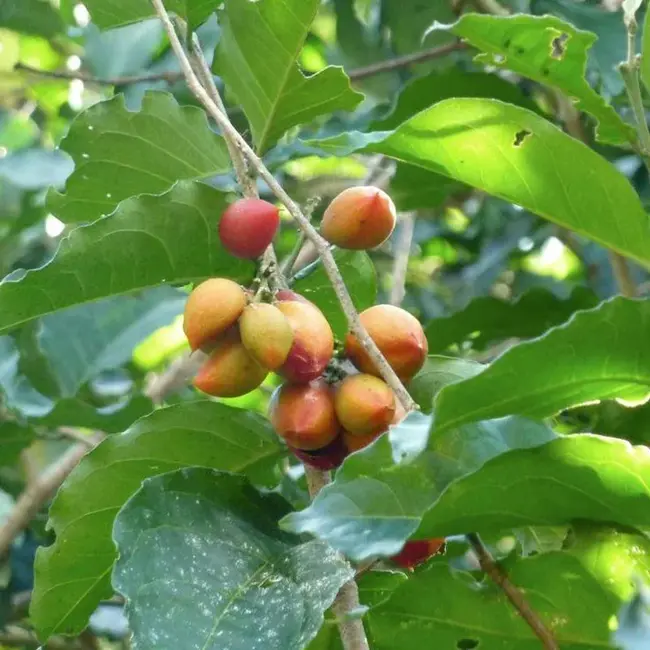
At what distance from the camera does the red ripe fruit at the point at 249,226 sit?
2.55ft

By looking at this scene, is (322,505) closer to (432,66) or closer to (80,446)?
(80,446)

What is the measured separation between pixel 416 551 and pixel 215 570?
0.14 m

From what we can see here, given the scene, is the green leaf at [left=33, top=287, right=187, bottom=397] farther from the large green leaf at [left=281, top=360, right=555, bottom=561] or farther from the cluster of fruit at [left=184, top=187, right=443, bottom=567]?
the large green leaf at [left=281, top=360, right=555, bottom=561]

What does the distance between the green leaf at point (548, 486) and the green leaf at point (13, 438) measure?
946 mm

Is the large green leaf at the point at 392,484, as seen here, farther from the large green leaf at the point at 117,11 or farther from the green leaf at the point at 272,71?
the large green leaf at the point at 117,11

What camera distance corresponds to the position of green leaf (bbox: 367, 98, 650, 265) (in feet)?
2.61

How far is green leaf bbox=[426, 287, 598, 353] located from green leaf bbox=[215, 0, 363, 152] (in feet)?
1.87

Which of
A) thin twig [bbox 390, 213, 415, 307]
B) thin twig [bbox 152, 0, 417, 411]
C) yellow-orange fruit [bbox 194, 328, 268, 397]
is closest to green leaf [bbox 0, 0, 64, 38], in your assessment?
thin twig [bbox 390, 213, 415, 307]

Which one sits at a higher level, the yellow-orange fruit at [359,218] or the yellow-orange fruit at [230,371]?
the yellow-orange fruit at [359,218]

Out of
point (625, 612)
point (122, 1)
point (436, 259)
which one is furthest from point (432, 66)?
point (625, 612)

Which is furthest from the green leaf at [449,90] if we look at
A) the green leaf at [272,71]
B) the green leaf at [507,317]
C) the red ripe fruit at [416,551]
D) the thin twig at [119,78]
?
the red ripe fruit at [416,551]

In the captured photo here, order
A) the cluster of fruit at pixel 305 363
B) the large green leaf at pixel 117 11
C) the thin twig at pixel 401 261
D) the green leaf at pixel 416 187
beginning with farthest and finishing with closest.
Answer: the thin twig at pixel 401 261, the green leaf at pixel 416 187, the large green leaf at pixel 117 11, the cluster of fruit at pixel 305 363

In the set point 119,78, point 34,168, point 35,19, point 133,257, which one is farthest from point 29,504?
point 35,19

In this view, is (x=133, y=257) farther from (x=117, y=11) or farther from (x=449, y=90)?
(x=449, y=90)
